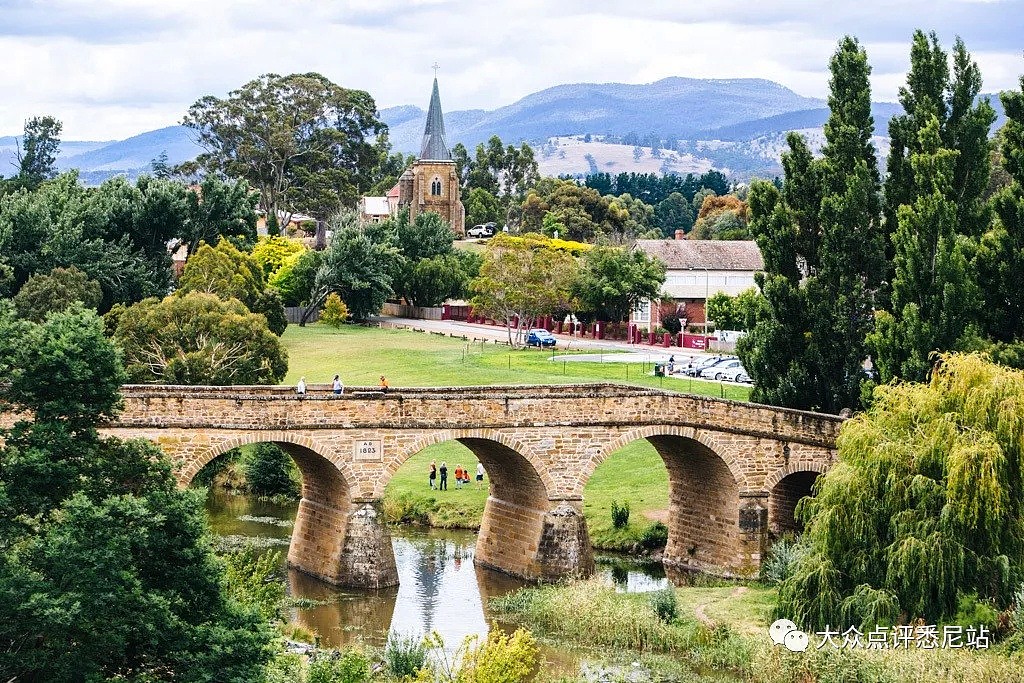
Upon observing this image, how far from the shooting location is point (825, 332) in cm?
5206

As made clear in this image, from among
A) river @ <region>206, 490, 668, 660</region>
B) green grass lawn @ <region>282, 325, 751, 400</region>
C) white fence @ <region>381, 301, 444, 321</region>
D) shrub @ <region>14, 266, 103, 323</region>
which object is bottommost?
river @ <region>206, 490, 668, 660</region>

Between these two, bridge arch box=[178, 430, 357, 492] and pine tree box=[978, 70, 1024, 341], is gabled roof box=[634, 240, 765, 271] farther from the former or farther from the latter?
bridge arch box=[178, 430, 357, 492]

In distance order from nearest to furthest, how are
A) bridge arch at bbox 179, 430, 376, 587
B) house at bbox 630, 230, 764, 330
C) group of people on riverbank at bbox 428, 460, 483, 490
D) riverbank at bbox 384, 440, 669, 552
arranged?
bridge arch at bbox 179, 430, 376, 587
riverbank at bbox 384, 440, 669, 552
group of people on riverbank at bbox 428, 460, 483, 490
house at bbox 630, 230, 764, 330

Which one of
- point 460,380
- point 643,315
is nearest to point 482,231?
point 643,315

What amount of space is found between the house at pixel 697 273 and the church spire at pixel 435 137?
2241 inches

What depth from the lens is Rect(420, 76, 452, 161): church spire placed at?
15688cm

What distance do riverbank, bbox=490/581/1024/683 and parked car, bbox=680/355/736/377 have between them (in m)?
25.4

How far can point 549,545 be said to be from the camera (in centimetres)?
4822

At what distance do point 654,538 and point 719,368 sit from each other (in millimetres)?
20542

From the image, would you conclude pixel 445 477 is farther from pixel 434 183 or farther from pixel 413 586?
pixel 434 183

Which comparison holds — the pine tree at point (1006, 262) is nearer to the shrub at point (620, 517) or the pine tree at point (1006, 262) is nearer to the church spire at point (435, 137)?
the shrub at point (620, 517)

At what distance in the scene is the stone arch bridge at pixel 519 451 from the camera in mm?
44969

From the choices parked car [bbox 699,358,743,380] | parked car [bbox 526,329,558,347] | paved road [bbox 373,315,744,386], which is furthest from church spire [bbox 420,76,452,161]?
parked car [bbox 699,358,743,380]

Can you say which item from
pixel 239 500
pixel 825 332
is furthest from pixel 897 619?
pixel 239 500
